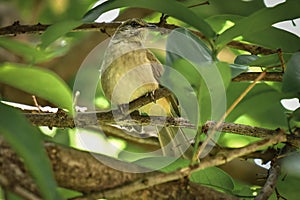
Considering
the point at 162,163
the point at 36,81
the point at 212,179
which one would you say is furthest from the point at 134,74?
the point at 36,81

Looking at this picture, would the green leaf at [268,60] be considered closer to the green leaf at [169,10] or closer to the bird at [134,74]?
the green leaf at [169,10]

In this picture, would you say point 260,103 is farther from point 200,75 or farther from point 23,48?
point 23,48

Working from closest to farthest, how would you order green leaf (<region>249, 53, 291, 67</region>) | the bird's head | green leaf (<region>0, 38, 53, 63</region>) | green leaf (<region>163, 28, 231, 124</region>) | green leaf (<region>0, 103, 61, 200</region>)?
green leaf (<region>0, 103, 61, 200</region>) → green leaf (<region>163, 28, 231, 124</region>) → green leaf (<region>249, 53, 291, 67</region>) → green leaf (<region>0, 38, 53, 63</region>) → the bird's head

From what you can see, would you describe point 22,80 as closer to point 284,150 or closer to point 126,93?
→ point 284,150

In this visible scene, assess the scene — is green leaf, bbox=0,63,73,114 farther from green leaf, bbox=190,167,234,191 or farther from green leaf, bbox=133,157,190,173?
green leaf, bbox=190,167,234,191

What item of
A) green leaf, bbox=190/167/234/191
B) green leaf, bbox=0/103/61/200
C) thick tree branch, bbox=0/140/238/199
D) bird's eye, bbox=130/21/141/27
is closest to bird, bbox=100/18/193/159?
bird's eye, bbox=130/21/141/27
